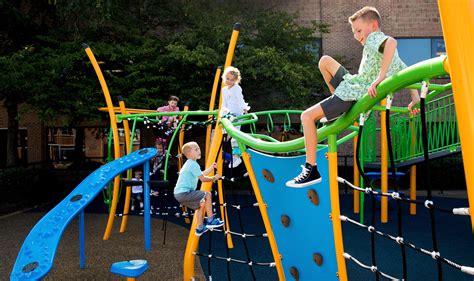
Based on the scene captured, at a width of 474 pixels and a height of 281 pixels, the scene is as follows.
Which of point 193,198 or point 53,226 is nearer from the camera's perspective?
point 53,226

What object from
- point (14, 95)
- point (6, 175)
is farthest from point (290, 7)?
point (6, 175)

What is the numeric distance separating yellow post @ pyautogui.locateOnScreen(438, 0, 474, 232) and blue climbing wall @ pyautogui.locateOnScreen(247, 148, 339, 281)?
1.64 metres

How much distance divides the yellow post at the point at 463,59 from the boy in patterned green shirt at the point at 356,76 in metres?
1.26

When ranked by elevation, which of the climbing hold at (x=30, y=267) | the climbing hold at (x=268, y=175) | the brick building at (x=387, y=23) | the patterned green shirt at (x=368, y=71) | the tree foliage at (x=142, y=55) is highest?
the brick building at (x=387, y=23)

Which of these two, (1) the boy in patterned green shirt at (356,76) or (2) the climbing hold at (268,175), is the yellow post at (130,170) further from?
(1) the boy in patterned green shirt at (356,76)

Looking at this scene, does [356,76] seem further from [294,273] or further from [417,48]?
[417,48]

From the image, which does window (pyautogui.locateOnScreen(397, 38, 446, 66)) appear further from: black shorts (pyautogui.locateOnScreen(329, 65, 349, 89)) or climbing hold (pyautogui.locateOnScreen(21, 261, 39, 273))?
climbing hold (pyautogui.locateOnScreen(21, 261, 39, 273))

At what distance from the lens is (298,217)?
9.70 feet

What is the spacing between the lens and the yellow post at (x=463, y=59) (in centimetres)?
83

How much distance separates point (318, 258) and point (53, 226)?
2.90 metres

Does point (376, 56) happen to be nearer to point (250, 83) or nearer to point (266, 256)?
point (266, 256)

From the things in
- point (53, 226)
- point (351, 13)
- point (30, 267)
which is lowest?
point (30, 267)

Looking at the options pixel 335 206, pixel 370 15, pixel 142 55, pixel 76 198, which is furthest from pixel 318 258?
pixel 142 55

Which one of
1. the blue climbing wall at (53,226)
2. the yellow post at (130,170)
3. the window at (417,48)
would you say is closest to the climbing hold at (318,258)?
the blue climbing wall at (53,226)
